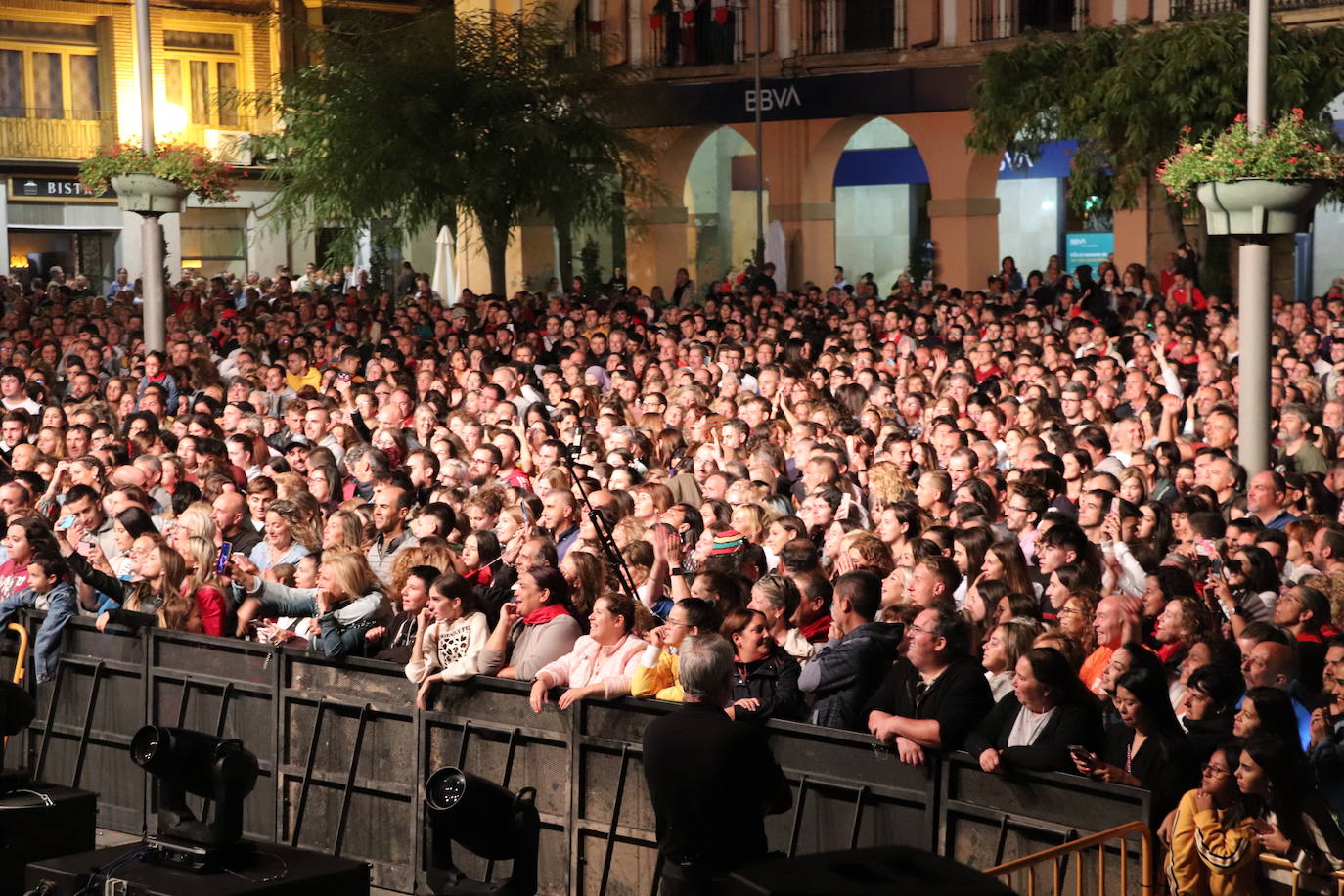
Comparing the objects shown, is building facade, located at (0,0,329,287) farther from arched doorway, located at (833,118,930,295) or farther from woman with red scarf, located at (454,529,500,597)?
woman with red scarf, located at (454,529,500,597)

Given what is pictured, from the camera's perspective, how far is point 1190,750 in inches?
277

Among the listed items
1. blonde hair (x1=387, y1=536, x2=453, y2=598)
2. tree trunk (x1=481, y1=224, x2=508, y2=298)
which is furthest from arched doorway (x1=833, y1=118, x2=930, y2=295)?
blonde hair (x1=387, y1=536, x2=453, y2=598)

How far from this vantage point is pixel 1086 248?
3475cm

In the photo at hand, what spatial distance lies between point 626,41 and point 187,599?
25215mm

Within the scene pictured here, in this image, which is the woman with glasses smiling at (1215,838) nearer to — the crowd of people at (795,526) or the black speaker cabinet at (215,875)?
the crowd of people at (795,526)

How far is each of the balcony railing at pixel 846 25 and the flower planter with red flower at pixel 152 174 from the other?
50.6ft

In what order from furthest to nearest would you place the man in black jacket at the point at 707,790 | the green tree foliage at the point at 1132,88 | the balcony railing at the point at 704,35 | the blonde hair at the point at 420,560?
1. the balcony railing at the point at 704,35
2. the green tree foliage at the point at 1132,88
3. the blonde hair at the point at 420,560
4. the man in black jacket at the point at 707,790

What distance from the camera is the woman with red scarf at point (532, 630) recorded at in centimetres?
887

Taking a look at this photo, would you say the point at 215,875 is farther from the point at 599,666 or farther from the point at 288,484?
the point at 288,484

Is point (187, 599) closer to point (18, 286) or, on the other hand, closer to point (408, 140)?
point (408, 140)

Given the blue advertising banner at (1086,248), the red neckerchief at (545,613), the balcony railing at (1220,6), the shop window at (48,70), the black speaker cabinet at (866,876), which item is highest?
the shop window at (48,70)

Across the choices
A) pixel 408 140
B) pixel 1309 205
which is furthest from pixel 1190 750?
pixel 408 140

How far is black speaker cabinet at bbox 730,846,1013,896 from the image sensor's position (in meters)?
4.86

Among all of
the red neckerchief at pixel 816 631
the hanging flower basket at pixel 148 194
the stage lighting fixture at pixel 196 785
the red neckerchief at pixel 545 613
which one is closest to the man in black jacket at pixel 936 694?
the red neckerchief at pixel 816 631
